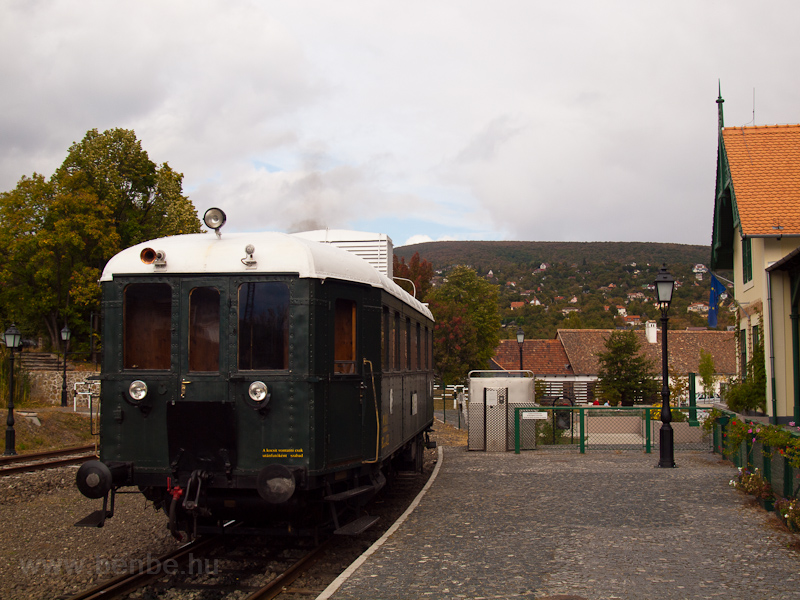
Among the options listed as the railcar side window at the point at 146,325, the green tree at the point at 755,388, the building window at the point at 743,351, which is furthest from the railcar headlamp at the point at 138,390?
the building window at the point at 743,351

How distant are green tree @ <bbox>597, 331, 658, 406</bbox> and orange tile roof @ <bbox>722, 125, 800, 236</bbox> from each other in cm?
1730

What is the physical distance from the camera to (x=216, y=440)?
6977 millimetres

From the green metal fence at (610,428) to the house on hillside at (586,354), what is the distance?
37109mm

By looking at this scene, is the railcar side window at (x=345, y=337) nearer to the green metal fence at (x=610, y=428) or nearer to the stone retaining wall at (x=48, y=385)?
the green metal fence at (x=610, y=428)

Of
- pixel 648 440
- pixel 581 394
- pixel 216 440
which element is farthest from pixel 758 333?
pixel 581 394

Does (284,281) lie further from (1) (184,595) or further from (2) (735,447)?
(2) (735,447)

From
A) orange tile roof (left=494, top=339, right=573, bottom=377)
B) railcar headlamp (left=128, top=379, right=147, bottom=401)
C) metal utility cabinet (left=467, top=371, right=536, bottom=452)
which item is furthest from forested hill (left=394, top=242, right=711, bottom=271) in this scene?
railcar headlamp (left=128, top=379, right=147, bottom=401)

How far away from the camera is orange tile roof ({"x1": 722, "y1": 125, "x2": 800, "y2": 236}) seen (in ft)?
49.1

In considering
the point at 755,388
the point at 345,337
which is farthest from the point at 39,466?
the point at 755,388

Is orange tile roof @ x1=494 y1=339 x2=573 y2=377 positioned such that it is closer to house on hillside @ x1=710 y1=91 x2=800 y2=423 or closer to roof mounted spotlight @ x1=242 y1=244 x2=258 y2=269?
house on hillside @ x1=710 y1=91 x2=800 y2=423

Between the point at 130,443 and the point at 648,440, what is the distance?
525 inches

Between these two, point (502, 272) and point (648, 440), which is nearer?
point (648, 440)

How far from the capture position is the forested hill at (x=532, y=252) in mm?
130375

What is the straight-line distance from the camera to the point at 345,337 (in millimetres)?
7691
